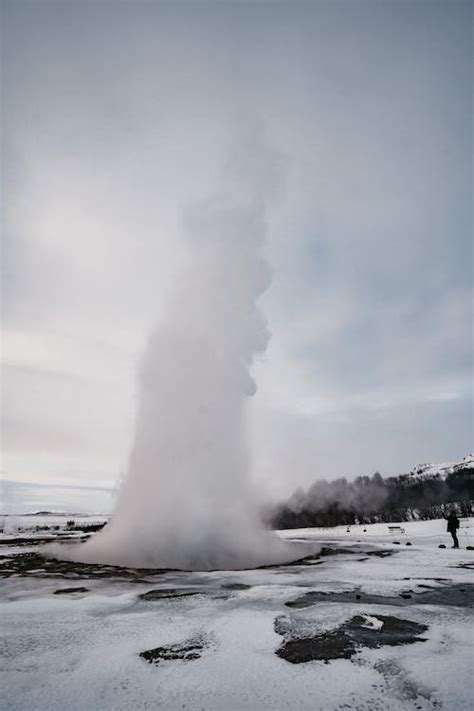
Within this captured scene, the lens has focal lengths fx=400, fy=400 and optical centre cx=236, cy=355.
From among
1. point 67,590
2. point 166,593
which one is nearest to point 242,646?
point 166,593

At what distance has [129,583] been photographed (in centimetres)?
1177

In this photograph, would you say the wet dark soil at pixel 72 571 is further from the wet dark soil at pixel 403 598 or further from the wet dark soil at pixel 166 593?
the wet dark soil at pixel 403 598

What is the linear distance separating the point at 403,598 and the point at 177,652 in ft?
18.4

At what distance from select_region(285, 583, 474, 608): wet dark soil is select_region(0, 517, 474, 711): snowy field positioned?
0.13ft

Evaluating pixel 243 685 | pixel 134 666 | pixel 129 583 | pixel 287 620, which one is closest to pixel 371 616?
pixel 287 620

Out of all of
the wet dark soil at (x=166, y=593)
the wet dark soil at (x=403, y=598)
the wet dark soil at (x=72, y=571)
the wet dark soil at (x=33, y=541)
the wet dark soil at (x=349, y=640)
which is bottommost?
the wet dark soil at (x=403, y=598)

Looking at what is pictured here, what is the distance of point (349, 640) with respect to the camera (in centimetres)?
580

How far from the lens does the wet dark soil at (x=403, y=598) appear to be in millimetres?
8266

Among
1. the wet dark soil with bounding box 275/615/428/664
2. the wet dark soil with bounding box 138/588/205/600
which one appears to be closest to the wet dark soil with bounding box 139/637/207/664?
the wet dark soil with bounding box 275/615/428/664

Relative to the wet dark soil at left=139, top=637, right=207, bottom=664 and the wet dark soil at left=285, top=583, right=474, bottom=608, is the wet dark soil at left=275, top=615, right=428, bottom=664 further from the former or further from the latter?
the wet dark soil at left=285, top=583, right=474, bottom=608

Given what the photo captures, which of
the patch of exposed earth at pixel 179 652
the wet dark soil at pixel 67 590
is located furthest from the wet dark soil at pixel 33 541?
the patch of exposed earth at pixel 179 652

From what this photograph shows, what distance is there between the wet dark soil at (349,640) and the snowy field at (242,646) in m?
0.02

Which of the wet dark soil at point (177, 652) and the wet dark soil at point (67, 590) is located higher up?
the wet dark soil at point (67, 590)

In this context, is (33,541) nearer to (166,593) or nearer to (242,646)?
(166,593)
